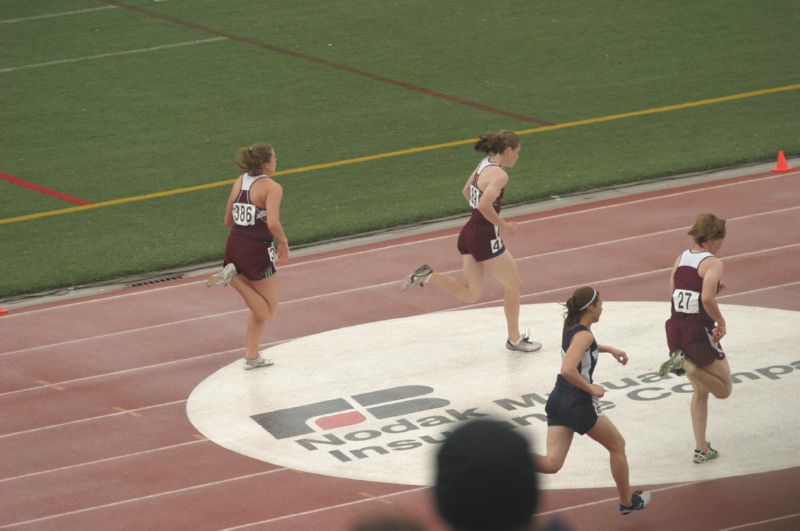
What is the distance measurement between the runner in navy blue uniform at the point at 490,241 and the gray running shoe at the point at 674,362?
2.77 m

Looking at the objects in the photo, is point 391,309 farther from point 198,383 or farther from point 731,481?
point 731,481

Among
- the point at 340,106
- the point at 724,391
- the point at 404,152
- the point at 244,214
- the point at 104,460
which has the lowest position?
the point at 104,460

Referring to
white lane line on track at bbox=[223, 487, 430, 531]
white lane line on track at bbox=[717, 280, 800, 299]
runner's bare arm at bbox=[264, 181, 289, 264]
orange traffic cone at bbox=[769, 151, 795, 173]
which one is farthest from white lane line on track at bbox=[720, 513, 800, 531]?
orange traffic cone at bbox=[769, 151, 795, 173]

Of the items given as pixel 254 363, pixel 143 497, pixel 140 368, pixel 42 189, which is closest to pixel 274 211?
pixel 254 363

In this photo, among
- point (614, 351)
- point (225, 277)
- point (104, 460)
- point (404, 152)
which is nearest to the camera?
point (614, 351)

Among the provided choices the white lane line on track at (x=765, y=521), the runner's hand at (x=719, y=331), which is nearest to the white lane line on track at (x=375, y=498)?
the white lane line on track at (x=765, y=521)

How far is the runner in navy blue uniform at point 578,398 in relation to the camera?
898cm

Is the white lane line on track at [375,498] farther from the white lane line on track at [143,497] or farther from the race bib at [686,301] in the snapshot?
the race bib at [686,301]

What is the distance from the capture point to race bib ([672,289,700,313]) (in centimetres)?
988

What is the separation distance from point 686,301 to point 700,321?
0.17 metres

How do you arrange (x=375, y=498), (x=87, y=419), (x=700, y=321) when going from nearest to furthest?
(x=700, y=321) < (x=375, y=498) < (x=87, y=419)

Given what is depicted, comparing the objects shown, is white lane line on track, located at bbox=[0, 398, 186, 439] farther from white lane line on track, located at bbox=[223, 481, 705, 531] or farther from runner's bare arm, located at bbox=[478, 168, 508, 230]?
runner's bare arm, located at bbox=[478, 168, 508, 230]

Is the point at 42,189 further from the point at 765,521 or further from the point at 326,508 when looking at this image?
the point at 765,521

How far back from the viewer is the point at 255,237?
1259 centimetres
